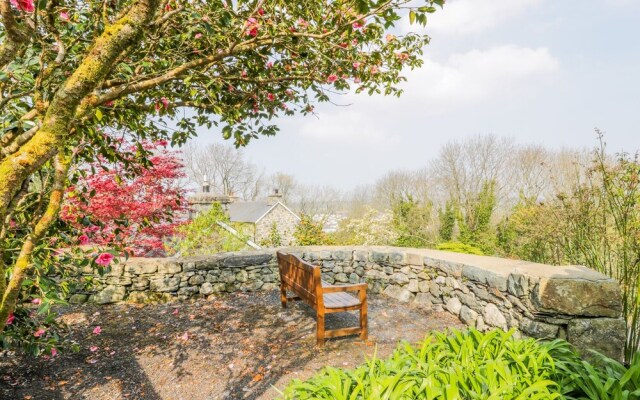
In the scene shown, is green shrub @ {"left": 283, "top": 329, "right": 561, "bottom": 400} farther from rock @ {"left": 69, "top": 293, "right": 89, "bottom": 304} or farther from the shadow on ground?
rock @ {"left": 69, "top": 293, "right": 89, "bottom": 304}

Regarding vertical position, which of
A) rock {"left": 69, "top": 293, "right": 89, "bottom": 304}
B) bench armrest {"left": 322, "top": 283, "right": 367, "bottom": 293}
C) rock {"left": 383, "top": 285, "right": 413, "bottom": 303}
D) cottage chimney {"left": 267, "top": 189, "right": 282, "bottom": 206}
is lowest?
rock {"left": 69, "top": 293, "right": 89, "bottom": 304}

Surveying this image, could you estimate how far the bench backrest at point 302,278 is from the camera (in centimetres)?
390

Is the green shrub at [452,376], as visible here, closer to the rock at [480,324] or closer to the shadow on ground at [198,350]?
the shadow on ground at [198,350]

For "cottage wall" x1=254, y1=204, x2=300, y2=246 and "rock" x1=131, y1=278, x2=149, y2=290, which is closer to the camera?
"rock" x1=131, y1=278, x2=149, y2=290

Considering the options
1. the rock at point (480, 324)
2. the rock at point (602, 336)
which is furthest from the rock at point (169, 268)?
the rock at point (602, 336)

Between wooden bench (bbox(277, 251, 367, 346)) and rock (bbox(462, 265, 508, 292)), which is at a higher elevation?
rock (bbox(462, 265, 508, 292))

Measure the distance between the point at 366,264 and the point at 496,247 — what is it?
6776 mm

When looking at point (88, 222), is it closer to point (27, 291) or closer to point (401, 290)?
point (27, 291)

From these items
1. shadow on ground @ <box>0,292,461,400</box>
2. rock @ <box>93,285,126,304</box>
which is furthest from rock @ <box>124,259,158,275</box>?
shadow on ground @ <box>0,292,461,400</box>

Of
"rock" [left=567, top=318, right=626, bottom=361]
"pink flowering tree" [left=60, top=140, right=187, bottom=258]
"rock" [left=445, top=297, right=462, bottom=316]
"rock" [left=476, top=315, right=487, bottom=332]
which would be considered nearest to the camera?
"rock" [left=567, top=318, right=626, bottom=361]

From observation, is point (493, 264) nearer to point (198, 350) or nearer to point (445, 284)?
point (445, 284)

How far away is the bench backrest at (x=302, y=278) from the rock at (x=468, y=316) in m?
2.04

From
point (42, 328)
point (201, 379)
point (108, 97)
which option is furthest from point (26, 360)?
point (108, 97)

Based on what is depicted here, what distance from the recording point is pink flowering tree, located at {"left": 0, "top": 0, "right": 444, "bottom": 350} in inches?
51.5
